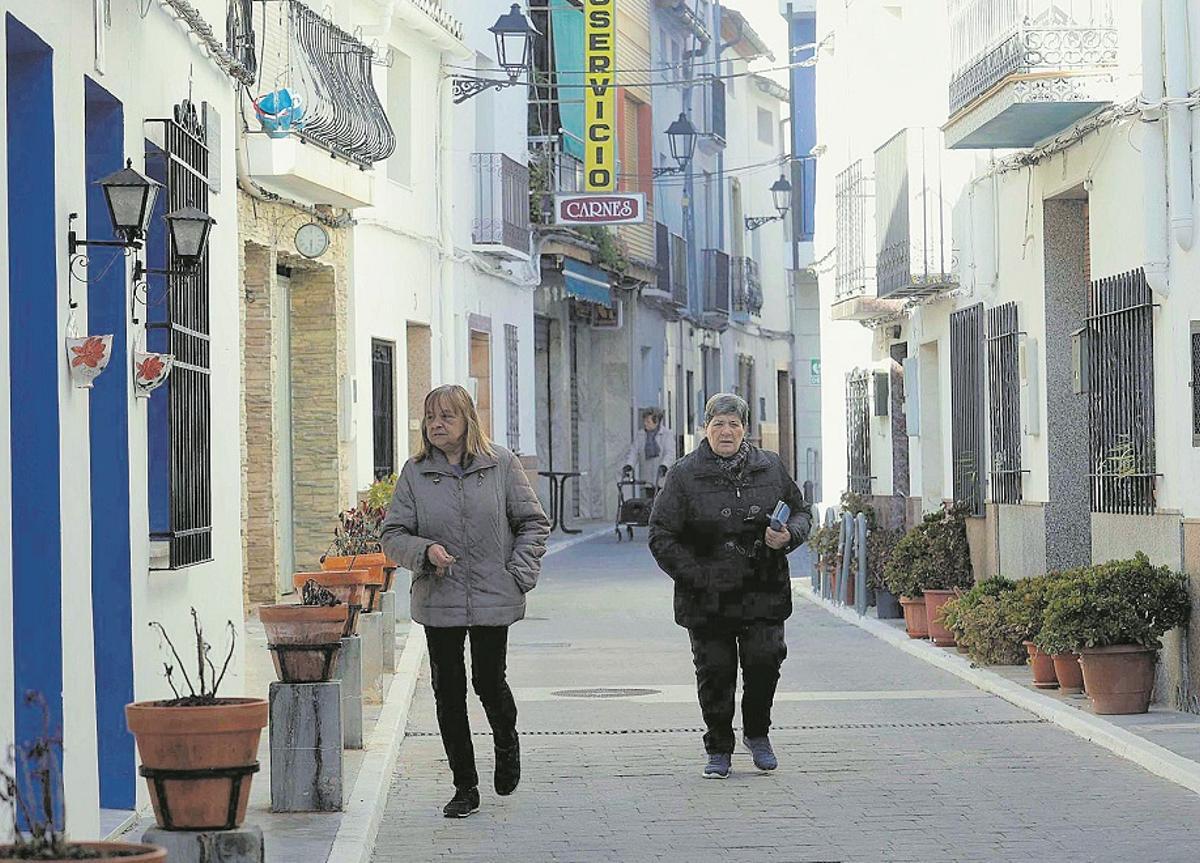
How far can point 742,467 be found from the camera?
38.1 feet

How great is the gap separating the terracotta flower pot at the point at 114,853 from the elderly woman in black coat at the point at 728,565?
6328 mm

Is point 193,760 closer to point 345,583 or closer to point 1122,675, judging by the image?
point 345,583

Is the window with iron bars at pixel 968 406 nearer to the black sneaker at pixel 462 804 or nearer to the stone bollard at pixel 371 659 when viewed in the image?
the stone bollard at pixel 371 659

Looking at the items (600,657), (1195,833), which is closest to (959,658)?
(600,657)

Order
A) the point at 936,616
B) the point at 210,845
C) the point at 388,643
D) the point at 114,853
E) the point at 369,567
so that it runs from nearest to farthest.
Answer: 1. the point at 114,853
2. the point at 210,845
3. the point at 369,567
4. the point at 388,643
5. the point at 936,616

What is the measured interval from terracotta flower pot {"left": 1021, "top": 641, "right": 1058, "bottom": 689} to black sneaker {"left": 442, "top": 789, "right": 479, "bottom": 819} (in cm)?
516

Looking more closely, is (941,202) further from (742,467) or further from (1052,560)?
(742,467)

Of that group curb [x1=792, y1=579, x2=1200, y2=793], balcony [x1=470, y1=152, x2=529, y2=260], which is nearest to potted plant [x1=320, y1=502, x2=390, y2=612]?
curb [x1=792, y1=579, x2=1200, y2=793]

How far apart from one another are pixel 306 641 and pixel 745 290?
42.9m

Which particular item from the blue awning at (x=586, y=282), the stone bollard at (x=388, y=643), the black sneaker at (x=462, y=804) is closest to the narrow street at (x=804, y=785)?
the black sneaker at (x=462, y=804)

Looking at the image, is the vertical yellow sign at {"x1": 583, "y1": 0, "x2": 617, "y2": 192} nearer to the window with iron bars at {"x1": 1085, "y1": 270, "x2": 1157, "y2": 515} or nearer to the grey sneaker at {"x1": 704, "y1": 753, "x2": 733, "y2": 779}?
the window with iron bars at {"x1": 1085, "y1": 270, "x2": 1157, "y2": 515}

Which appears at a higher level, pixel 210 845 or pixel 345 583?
pixel 345 583

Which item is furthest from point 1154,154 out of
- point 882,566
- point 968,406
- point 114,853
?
point 114,853

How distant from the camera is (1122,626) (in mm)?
13070
